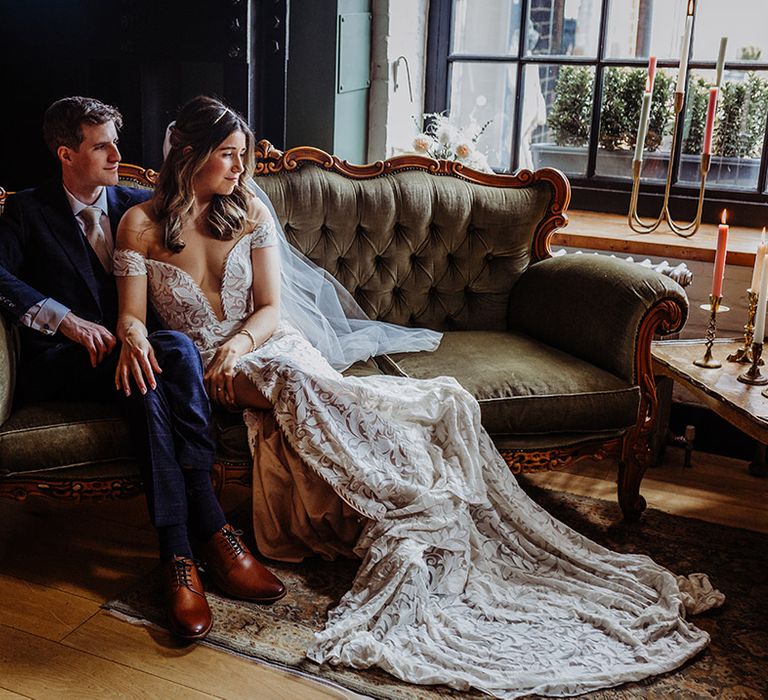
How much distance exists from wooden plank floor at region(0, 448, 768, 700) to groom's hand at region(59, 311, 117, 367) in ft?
1.76

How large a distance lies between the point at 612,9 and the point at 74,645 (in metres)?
2.90

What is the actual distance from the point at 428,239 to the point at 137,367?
116 centimetres


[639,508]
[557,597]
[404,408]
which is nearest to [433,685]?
[557,597]

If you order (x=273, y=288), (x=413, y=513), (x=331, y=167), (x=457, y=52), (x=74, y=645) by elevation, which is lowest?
(x=74, y=645)

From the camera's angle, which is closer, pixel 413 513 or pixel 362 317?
pixel 413 513

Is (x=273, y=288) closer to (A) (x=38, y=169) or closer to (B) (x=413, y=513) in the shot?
(B) (x=413, y=513)

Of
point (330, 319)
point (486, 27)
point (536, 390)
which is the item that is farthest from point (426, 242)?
point (486, 27)

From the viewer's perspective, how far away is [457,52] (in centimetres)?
385

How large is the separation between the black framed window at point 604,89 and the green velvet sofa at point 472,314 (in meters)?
0.82

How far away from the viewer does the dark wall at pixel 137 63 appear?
3.37 meters

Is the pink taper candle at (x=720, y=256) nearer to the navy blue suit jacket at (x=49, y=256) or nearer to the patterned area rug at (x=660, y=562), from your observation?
the patterned area rug at (x=660, y=562)

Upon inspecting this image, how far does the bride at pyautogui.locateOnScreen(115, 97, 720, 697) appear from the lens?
6.51ft

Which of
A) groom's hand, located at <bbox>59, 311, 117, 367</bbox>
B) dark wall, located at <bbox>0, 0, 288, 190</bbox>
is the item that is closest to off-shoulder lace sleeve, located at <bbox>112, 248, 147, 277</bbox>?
groom's hand, located at <bbox>59, 311, 117, 367</bbox>

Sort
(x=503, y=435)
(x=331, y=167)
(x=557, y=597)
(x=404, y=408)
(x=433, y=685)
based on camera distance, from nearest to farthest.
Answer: (x=433, y=685), (x=557, y=597), (x=404, y=408), (x=503, y=435), (x=331, y=167)
